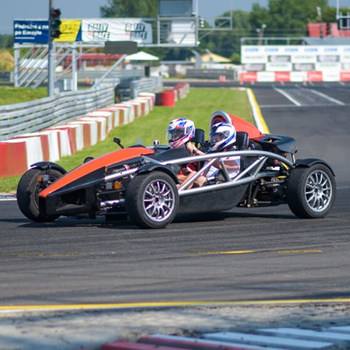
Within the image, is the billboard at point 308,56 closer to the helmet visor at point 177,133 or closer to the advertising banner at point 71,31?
the advertising banner at point 71,31

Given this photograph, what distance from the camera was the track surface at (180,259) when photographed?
6.27m

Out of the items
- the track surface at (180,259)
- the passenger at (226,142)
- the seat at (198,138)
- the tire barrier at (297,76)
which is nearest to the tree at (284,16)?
the tire barrier at (297,76)

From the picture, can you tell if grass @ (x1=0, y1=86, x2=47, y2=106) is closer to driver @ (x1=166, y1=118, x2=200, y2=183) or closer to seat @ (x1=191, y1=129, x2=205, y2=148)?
seat @ (x1=191, y1=129, x2=205, y2=148)

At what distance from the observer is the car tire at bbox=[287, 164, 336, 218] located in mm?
10438

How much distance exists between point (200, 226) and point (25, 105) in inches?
442

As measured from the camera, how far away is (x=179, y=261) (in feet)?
24.9

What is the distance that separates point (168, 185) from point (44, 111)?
44.2 ft

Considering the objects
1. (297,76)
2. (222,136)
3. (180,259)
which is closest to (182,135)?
(222,136)

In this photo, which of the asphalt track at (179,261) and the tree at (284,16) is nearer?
the asphalt track at (179,261)

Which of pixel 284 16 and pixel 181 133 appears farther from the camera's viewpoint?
pixel 284 16

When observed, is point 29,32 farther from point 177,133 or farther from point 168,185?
point 168,185

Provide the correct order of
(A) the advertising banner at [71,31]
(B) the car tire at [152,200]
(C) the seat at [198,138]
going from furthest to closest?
(A) the advertising banner at [71,31]
(C) the seat at [198,138]
(B) the car tire at [152,200]

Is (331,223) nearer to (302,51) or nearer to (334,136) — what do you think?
(334,136)

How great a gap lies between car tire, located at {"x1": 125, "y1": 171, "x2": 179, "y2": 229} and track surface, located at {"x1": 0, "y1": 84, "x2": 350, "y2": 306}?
145mm
